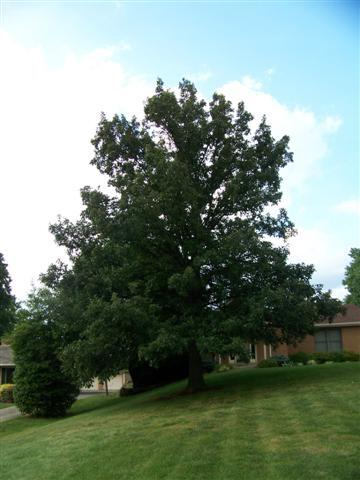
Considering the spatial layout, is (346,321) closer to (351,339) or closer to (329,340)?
(351,339)

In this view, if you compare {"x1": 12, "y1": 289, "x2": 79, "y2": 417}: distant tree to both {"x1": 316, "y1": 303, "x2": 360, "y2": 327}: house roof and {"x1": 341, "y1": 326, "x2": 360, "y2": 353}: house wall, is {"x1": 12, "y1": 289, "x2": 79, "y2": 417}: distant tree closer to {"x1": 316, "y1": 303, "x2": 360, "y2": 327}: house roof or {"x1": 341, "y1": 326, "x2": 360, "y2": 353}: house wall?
{"x1": 316, "y1": 303, "x2": 360, "y2": 327}: house roof

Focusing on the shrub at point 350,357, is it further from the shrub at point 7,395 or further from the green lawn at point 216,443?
the shrub at point 7,395

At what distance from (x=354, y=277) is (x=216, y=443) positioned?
5940 cm

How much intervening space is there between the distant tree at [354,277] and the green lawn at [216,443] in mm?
49402

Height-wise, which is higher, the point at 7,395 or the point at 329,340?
the point at 329,340

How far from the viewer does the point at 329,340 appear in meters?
37.3

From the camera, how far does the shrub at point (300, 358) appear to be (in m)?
34.4

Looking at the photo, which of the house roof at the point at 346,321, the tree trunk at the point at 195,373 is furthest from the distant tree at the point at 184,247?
the house roof at the point at 346,321

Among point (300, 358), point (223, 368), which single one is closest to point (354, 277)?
point (300, 358)

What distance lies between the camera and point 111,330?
57.6 ft

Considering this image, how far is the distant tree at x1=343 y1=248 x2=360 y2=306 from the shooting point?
6500 centimetres

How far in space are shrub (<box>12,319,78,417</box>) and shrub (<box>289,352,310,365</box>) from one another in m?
14.8

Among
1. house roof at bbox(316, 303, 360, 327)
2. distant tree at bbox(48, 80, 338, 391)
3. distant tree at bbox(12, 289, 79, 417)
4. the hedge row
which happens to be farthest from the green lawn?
house roof at bbox(316, 303, 360, 327)

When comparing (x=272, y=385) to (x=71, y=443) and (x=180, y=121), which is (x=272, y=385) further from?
(x=180, y=121)
